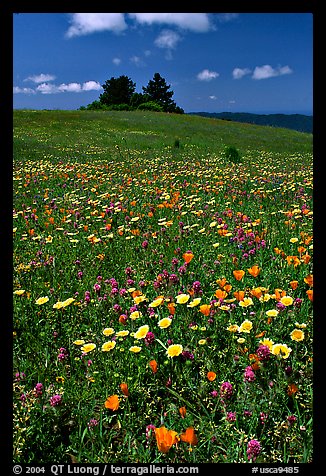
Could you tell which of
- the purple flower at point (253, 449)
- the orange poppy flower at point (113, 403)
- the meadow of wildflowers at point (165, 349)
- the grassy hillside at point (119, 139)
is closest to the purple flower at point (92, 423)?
the meadow of wildflowers at point (165, 349)

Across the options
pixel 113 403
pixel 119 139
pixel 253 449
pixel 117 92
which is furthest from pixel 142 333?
pixel 117 92

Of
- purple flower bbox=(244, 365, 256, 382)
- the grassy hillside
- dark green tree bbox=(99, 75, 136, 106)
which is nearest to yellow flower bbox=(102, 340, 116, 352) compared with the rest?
purple flower bbox=(244, 365, 256, 382)

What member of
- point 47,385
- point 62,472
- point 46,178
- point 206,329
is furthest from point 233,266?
point 46,178

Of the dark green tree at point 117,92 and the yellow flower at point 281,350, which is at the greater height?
the dark green tree at point 117,92

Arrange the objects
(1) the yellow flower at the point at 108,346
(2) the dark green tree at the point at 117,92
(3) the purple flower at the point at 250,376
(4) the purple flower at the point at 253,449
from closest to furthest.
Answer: (4) the purple flower at the point at 253,449 < (3) the purple flower at the point at 250,376 < (1) the yellow flower at the point at 108,346 < (2) the dark green tree at the point at 117,92

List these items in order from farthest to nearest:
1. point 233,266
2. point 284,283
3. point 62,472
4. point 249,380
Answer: point 233,266 → point 284,283 → point 249,380 → point 62,472

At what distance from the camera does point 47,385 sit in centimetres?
242

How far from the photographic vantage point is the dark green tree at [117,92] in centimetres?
7699

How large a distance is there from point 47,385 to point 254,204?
4.71 metres

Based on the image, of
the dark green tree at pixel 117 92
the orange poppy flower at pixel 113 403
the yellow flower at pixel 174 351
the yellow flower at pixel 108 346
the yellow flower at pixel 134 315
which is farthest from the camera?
the dark green tree at pixel 117 92

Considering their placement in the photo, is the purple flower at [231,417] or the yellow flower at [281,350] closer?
the purple flower at [231,417]

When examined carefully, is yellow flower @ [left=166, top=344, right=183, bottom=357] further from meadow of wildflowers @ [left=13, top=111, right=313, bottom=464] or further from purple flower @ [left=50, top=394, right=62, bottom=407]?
purple flower @ [left=50, top=394, right=62, bottom=407]

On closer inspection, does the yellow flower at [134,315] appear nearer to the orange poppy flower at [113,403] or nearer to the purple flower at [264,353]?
the orange poppy flower at [113,403]

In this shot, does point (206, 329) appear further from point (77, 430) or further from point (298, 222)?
point (298, 222)
